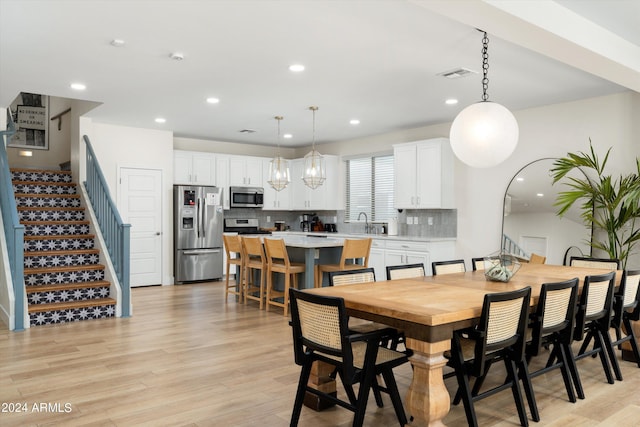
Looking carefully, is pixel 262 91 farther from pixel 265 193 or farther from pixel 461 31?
pixel 265 193

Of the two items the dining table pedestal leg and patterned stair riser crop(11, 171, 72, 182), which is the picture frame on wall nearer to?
patterned stair riser crop(11, 171, 72, 182)

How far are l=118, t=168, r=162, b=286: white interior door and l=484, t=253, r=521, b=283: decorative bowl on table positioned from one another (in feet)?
19.7

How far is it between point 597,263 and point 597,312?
4.68 feet

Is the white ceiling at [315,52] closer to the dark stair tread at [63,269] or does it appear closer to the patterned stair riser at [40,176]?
the patterned stair riser at [40,176]

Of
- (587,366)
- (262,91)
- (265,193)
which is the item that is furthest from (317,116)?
(587,366)

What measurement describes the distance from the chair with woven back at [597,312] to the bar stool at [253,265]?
368 cm

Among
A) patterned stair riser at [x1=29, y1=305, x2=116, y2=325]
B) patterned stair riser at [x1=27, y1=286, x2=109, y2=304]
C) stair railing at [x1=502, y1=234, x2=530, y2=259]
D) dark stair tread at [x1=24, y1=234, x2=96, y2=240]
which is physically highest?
dark stair tread at [x1=24, y1=234, x2=96, y2=240]

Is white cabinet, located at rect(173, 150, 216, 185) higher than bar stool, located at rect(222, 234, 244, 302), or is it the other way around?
white cabinet, located at rect(173, 150, 216, 185)

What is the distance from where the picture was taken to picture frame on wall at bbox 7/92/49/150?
8.59 meters

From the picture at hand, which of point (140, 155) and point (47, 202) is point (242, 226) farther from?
point (47, 202)

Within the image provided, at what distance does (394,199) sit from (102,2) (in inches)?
209

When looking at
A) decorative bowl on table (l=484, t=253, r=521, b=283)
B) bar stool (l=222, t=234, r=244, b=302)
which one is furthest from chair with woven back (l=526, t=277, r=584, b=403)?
bar stool (l=222, t=234, r=244, b=302)

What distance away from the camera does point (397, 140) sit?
8.07 m

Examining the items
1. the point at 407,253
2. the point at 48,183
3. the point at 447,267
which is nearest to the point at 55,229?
the point at 48,183
